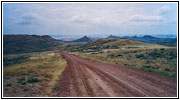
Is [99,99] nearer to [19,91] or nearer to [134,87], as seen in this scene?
[134,87]

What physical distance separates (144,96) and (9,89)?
850 centimetres

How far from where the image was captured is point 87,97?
11914 millimetres

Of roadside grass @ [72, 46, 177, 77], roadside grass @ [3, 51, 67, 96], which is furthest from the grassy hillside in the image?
roadside grass @ [3, 51, 67, 96]

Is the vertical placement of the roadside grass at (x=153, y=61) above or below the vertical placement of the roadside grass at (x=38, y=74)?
above

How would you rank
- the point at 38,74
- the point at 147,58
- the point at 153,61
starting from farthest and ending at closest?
the point at 147,58 → the point at 153,61 → the point at 38,74

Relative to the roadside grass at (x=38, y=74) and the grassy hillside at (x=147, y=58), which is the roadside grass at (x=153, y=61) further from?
the roadside grass at (x=38, y=74)

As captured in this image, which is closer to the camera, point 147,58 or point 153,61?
point 153,61

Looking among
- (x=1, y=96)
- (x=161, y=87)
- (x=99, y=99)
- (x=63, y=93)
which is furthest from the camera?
(x=161, y=87)

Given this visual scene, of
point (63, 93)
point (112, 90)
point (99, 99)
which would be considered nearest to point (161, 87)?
point (112, 90)

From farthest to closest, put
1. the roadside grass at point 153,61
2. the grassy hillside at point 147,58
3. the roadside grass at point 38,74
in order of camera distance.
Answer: the grassy hillside at point 147,58 < the roadside grass at point 153,61 < the roadside grass at point 38,74

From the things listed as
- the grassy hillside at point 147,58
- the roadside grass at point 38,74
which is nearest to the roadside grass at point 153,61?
the grassy hillside at point 147,58

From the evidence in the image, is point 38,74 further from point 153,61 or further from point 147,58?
point 147,58

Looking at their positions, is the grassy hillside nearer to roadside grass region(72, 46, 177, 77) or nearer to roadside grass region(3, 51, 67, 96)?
roadside grass region(72, 46, 177, 77)

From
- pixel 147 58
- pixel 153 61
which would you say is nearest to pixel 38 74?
pixel 153 61
